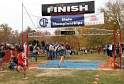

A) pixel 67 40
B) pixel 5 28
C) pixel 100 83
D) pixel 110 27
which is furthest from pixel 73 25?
pixel 5 28

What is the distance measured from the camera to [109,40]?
41.8 meters

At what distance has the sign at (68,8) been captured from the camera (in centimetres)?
1631

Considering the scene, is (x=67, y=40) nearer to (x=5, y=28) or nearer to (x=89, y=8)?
(x=5, y=28)

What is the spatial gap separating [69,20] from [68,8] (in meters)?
0.87

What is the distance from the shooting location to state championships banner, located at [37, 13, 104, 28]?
637 inches

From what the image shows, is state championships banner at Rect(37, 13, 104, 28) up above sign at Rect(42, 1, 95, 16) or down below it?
below

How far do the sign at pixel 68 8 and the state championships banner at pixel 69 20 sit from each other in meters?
0.29

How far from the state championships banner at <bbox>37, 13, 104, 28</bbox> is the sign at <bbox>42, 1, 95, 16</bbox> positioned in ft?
0.96

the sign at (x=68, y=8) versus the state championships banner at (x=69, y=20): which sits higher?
the sign at (x=68, y=8)

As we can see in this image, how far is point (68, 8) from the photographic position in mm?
16500

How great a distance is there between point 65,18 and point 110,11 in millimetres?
26625

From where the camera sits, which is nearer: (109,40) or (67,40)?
(109,40)

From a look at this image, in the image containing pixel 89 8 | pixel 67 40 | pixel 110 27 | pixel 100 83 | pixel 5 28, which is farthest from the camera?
pixel 5 28

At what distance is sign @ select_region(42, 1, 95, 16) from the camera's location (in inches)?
642
